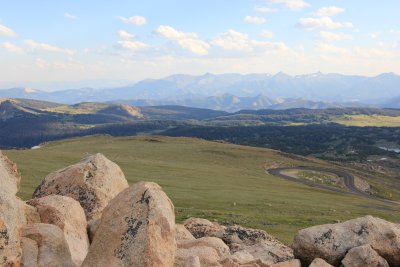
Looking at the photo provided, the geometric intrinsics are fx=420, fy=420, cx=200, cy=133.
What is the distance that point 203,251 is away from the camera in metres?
21.4

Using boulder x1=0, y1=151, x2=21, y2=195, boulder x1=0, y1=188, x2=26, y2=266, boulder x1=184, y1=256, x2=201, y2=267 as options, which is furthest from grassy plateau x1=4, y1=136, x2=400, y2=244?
boulder x1=0, y1=188, x2=26, y2=266

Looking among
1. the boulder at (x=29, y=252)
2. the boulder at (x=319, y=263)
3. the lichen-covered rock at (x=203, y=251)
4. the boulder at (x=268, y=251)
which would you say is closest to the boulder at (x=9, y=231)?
the boulder at (x=29, y=252)

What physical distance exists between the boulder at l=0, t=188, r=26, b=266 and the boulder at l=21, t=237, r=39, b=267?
2.23 ft

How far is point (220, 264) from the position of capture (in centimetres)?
2072

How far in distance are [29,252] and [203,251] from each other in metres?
8.39

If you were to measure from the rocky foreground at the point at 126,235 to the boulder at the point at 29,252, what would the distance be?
1.5 inches

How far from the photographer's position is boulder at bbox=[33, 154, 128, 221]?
25359 millimetres

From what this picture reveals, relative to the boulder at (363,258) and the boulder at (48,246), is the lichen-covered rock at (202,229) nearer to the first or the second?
the boulder at (363,258)

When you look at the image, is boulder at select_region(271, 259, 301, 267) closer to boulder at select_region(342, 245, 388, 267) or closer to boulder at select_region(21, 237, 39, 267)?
boulder at select_region(342, 245, 388, 267)

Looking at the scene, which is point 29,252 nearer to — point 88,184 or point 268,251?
point 88,184

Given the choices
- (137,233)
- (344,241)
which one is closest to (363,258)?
(344,241)

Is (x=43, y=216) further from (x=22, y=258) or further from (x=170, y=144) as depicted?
(x=170, y=144)

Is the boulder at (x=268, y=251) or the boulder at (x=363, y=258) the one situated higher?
the boulder at (x=363, y=258)

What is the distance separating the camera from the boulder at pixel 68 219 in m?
20.3
